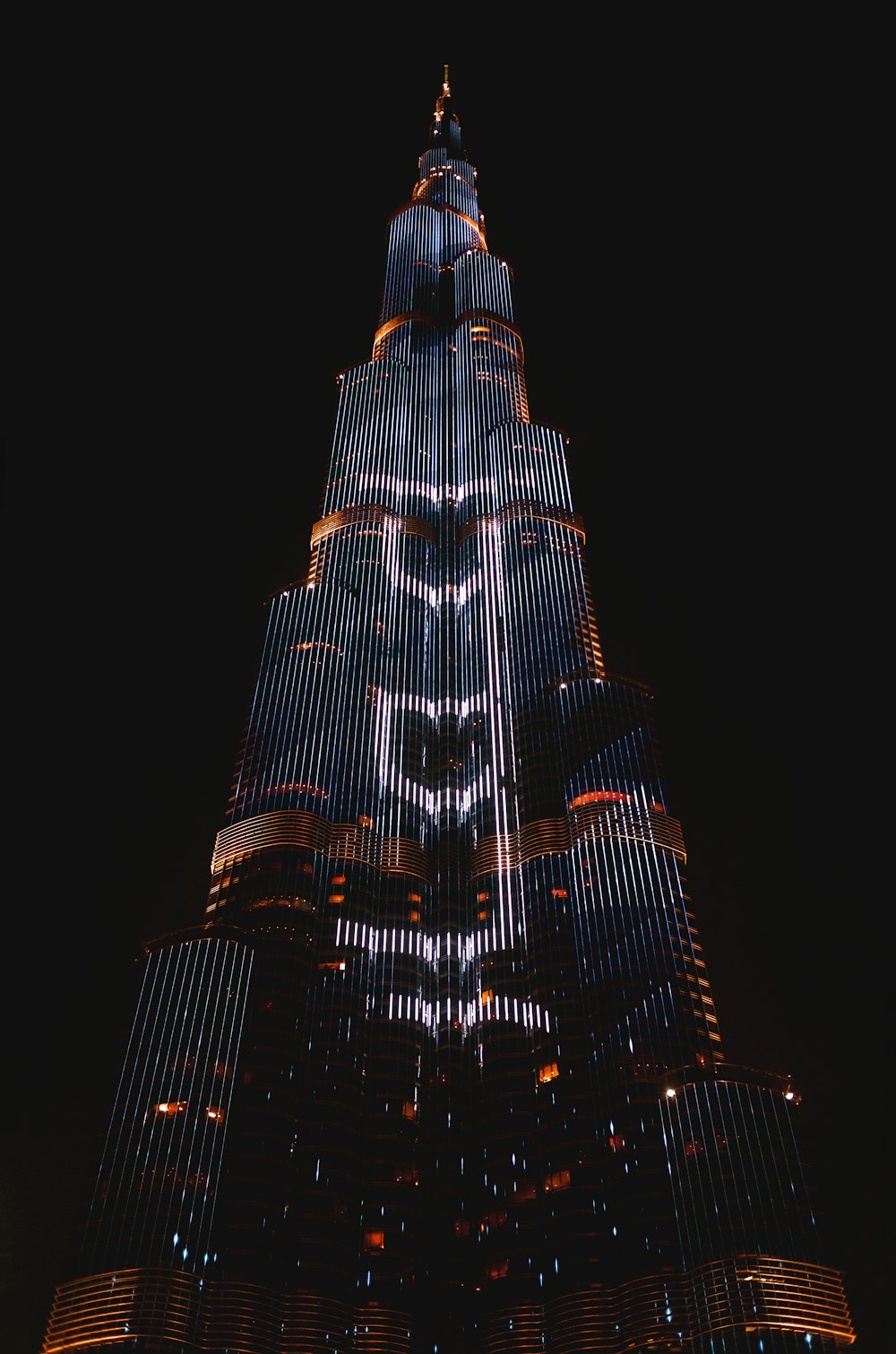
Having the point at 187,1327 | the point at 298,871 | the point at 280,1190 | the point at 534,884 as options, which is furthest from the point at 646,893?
the point at 187,1327

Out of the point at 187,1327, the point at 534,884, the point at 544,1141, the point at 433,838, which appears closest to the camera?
the point at 187,1327

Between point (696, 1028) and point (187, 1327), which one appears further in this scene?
point (696, 1028)

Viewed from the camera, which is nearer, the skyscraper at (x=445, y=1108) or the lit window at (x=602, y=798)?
the skyscraper at (x=445, y=1108)

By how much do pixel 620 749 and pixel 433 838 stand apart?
114 ft

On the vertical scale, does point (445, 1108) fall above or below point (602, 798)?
below

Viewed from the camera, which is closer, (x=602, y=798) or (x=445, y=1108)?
(x=445, y=1108)

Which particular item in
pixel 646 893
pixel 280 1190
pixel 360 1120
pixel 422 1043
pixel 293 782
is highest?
pixel 293 782

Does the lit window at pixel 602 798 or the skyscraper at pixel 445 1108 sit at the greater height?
the lit window at pixel 602 798

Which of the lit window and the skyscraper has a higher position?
the lit window

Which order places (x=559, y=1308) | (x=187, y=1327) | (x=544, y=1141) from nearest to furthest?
(x=187, y=1327)
(x=559, y=1308)
(x=544, y=1141)

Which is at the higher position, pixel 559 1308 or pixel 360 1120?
pixel 360 1120

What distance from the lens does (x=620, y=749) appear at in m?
191

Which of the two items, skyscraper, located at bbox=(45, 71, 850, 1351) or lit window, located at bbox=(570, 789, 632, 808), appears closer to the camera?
skyscraper, located at bbox=(45, 71, 850, 1351)

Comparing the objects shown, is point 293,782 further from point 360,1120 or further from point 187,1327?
point 187,1327
